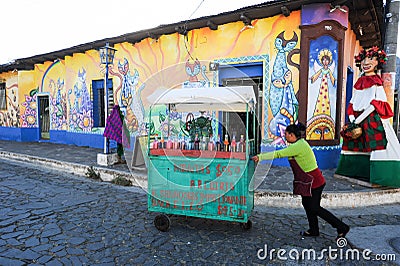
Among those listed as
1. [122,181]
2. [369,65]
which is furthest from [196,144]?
[369,65]

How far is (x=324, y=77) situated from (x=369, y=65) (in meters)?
1.63

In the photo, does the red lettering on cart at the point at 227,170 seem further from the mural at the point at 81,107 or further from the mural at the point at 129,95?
the mural at the point at 81,107

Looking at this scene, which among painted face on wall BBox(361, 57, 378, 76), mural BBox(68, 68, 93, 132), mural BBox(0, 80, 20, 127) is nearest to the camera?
painted face on wall BBox(361, 57, 378, 76)

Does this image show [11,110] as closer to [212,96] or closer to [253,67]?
[253,67]

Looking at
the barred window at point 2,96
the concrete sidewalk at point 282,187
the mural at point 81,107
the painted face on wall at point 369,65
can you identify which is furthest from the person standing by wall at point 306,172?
the barred window at point 2,96

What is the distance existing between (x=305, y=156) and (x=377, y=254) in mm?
1497

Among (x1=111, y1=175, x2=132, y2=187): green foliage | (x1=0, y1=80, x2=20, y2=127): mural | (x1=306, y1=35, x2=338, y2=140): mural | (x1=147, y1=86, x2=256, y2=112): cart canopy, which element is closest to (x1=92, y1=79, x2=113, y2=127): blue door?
(x1=111, y1=175, x2=132, y2=187): green foliage

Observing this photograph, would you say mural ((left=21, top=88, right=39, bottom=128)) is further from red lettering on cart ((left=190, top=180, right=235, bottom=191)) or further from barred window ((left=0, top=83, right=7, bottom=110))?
red lettering on cart ((left=190, top=180, right=235, bottom=191))

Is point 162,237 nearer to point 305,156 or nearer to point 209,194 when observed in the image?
point 209,194

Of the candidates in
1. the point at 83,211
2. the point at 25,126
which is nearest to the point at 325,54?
the point at 83,211

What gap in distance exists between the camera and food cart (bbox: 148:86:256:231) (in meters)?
3.85

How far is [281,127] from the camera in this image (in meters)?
7.63

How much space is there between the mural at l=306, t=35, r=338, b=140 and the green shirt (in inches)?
154

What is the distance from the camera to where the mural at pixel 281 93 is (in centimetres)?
743
